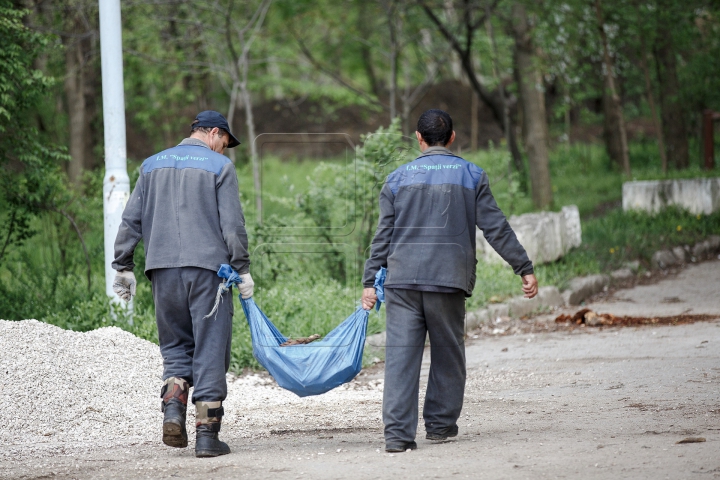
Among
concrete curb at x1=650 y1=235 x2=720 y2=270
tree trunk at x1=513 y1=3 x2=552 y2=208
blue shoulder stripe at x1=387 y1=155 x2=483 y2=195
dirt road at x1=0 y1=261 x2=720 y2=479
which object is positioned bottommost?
dirt road at x1=0 y1=261 x2=720 y2=479

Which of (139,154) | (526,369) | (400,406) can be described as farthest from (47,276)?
(139,154)

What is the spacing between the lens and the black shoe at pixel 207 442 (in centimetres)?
470

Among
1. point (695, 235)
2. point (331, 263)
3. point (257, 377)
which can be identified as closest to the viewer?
point (257, 377)

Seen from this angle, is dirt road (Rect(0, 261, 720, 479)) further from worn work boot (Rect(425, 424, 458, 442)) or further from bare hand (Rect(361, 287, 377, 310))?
bare hand (Rect(361, 287, 377, 310))

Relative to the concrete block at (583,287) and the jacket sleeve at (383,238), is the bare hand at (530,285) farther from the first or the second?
the concrete block at (583,287)

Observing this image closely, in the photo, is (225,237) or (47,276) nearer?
(225,237)

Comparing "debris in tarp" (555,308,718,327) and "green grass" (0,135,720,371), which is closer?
"green grass" (0,135,720,371)

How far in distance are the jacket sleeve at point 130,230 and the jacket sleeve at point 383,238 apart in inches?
51.6

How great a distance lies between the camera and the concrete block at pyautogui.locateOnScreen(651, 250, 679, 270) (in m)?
12.9

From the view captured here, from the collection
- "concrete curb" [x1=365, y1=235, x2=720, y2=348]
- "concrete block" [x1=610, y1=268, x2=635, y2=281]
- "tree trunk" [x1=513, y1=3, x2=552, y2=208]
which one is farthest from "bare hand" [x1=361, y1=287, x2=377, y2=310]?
"tree trunk" [x1=513, y1=3, x2=552, y2=208]

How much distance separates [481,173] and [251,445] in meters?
2.03

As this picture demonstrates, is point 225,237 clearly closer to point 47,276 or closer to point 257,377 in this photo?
point 257,377

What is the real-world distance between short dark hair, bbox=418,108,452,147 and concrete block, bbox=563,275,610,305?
6218mm

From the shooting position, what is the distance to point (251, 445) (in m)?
5.12
